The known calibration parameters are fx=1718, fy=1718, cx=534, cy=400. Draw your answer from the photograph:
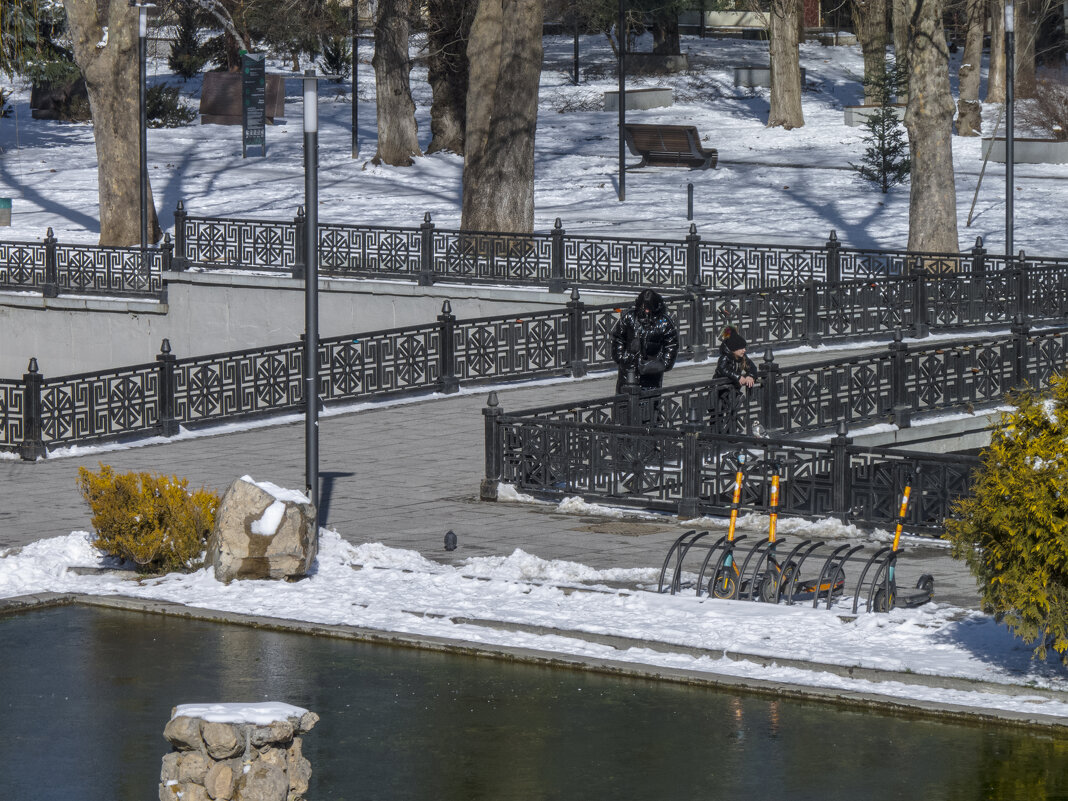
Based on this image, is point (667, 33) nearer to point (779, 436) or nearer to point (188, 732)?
point (779, 436)

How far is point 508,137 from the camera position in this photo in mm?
32469

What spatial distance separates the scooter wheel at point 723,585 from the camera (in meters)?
12.5

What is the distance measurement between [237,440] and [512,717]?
1180 centimetres

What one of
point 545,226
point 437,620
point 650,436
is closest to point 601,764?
point 437,620

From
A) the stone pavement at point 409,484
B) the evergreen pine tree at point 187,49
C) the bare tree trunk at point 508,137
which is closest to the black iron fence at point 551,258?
the bare tree trunk at point 508,137

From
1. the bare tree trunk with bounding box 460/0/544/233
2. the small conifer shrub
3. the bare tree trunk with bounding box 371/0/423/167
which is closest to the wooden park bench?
the bare tree trunk with bounding box 371/0/423/167

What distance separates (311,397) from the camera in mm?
14695

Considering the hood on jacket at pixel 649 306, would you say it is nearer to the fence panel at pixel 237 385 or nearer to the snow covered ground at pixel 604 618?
the fence panel at pixel 237 385

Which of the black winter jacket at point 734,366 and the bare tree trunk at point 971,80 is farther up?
the bare tree trunk at point 971,80

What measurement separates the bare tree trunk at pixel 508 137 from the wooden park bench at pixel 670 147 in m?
11.6

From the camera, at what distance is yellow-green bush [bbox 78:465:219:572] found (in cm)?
1386

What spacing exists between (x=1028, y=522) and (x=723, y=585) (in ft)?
11.0

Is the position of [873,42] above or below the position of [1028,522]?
above

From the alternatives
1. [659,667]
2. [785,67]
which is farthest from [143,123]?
[659,667]
